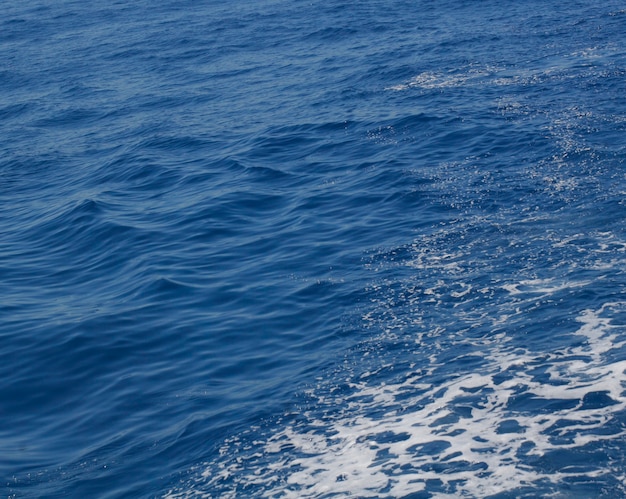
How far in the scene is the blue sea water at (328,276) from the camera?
9.68 metres

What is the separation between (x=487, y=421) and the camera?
9.80 m

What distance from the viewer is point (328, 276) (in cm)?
1398

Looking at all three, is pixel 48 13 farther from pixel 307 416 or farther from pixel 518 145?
pixel 307 416

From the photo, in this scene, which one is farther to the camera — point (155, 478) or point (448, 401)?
point (448, 401)

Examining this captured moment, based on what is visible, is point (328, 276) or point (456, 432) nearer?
point (456, 432)

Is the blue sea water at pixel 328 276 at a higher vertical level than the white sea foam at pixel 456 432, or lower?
higher

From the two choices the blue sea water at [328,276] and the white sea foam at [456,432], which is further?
the blue sea water at [328,276]

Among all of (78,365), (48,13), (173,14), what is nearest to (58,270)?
(78,365)

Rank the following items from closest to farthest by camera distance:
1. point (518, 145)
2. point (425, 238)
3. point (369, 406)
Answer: point (369, 406)
point (425, 238)
point (518, 145)

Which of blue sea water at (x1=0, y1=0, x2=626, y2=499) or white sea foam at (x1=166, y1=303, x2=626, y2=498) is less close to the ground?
blue sea water at (x1=0, y1=0, x2=626, y2=499)

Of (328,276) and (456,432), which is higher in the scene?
(328,276)

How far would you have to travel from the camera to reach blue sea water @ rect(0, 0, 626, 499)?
9.68 meters

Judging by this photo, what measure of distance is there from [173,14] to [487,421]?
32.1m

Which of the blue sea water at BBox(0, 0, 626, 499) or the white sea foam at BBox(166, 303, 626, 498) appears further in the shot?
the blue sea water at BBox(0, 0, 626, 499)
